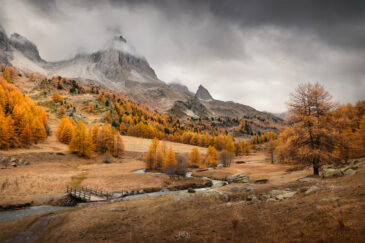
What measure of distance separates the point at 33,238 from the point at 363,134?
53.5 meters

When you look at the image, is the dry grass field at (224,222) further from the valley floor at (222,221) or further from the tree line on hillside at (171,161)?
the tree line on hillside at (171,161)

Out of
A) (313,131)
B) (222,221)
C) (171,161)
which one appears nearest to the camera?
(222,221)

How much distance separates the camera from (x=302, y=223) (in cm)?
1077

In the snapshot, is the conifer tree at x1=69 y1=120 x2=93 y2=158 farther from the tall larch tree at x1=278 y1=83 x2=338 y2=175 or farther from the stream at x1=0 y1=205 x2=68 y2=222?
the tall larch tree at x1=278 y1=83 x2=338 y2=175

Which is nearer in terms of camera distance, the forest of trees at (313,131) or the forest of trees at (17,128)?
the forest of trees at (313,131)

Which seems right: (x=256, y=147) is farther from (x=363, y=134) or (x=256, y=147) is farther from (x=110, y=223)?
(x=110, y=223)

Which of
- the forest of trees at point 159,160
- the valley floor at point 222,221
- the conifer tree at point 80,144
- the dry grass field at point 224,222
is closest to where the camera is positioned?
the dry grass field at point 224,222

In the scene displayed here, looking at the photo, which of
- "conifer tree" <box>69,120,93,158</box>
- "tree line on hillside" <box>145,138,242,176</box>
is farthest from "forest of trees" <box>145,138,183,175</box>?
"conifer tree" <box>69,120,93,158</box>

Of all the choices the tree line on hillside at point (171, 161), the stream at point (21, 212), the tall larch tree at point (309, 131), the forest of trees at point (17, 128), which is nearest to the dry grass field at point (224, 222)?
the stream at point (21, 212)

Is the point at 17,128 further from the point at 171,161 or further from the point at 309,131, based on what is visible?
the point at 309,131

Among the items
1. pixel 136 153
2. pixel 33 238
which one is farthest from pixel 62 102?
pixel 33 238

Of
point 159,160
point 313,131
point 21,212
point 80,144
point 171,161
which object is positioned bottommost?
→ point 21,212

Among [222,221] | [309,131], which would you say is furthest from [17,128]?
[309,131]

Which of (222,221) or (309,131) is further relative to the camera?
(309,131)
